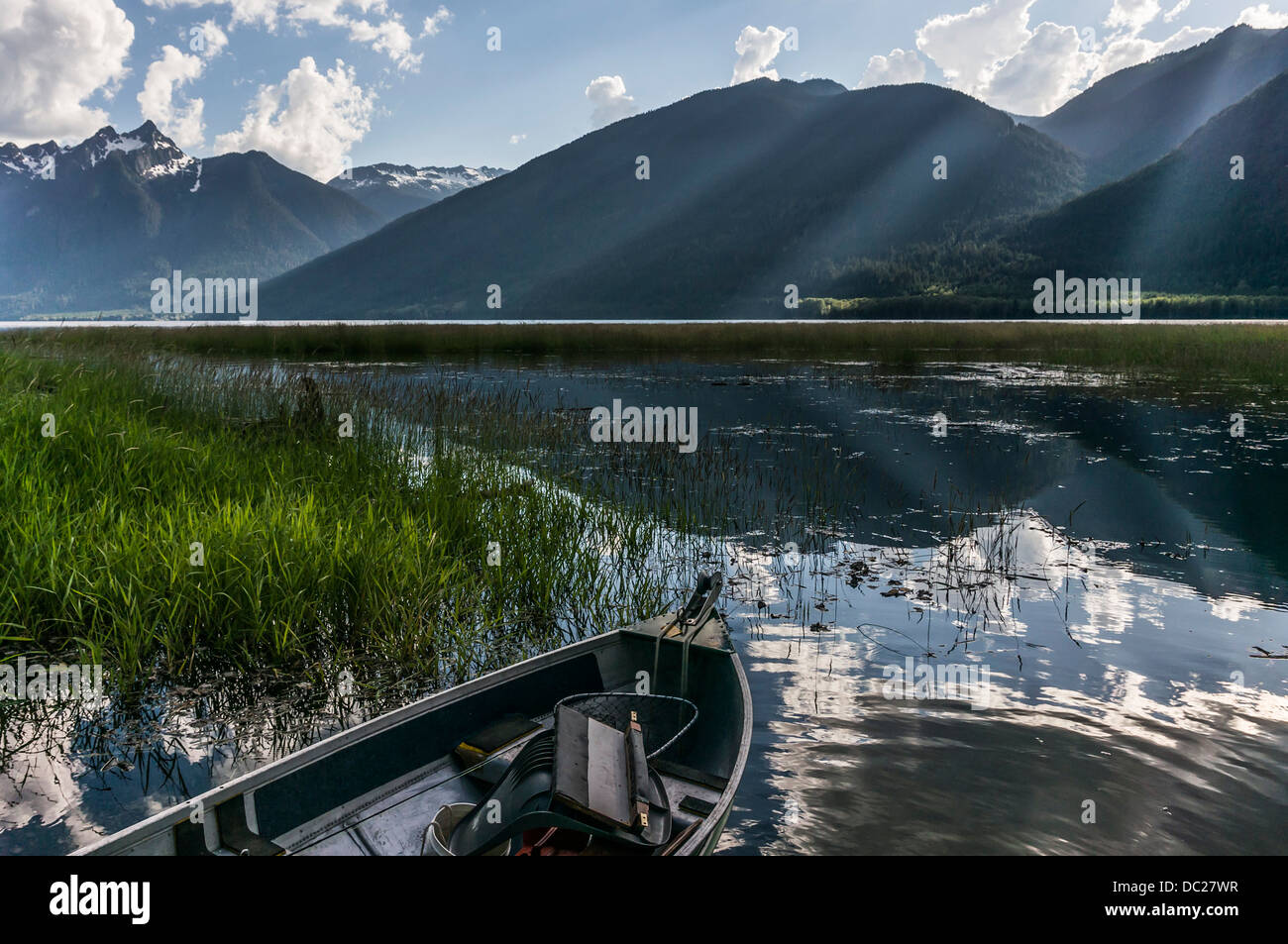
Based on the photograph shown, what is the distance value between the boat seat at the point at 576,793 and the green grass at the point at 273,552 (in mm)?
2952

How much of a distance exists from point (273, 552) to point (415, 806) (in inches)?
143

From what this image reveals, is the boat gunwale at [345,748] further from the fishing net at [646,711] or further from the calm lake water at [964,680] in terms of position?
the calm lake water at [964,680]

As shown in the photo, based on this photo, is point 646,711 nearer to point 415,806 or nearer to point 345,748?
point 415,806

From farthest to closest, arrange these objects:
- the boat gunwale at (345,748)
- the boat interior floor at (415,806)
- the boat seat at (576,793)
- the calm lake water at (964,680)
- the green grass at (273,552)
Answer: the green grass at (273,552)
the calm lake water at (964,680)
the boat interior floor at (415,806)
the boat seat at (576,793)
the boat gunwale at (345,748)

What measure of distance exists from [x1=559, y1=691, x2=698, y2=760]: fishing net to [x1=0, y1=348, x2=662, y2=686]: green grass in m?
2.17

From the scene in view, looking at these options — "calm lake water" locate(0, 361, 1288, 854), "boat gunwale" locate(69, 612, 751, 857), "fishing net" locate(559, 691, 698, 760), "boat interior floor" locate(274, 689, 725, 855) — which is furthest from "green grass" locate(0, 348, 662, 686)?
"boat interior floor" locate(274, 689, 725, 855)

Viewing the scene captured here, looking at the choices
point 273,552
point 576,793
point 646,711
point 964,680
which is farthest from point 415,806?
point 964,680

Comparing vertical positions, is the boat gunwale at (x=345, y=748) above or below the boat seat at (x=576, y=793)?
above

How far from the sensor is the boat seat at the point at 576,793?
4.03 metres

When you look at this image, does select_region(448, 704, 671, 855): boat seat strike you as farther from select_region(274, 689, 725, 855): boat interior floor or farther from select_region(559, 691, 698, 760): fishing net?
select_region(559, 691, 698, 760): fishing net

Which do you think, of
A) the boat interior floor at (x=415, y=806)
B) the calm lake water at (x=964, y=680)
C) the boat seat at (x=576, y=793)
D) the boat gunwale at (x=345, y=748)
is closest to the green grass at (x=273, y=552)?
the calm lake water at (x=964, y=680)

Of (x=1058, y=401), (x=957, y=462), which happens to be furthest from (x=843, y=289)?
(x=957, y=462)

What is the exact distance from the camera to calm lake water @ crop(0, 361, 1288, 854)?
18.0 ft

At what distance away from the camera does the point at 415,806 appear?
15.9 ft
